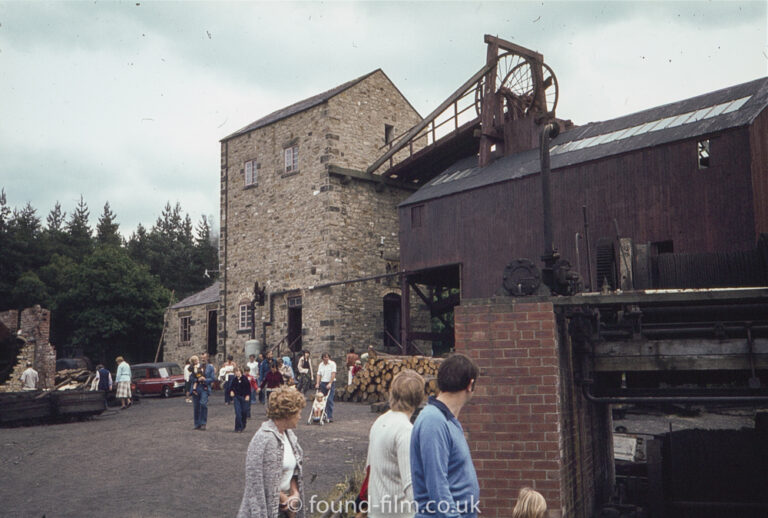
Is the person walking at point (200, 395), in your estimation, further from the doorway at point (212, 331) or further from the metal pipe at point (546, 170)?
the doorway at point (212, 331)

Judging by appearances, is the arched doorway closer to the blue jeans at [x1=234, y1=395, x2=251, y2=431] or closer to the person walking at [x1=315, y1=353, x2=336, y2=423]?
the person walking at [x1=315, y1=353, x2=336, y2=423]

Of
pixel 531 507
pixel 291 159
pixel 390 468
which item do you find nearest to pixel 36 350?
pixel 291 159

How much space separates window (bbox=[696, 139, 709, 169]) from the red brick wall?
11.8m

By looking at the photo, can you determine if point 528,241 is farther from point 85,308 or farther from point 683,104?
point 85,308

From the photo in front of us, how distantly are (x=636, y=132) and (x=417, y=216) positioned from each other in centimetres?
777

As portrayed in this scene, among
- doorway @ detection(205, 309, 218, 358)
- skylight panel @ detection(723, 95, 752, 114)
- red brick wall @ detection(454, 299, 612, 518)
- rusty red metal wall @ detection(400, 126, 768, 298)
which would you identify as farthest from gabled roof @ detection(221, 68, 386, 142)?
red brick wall @ detection(454, 299, 612, 518)

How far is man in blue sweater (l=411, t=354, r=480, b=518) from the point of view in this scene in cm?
305

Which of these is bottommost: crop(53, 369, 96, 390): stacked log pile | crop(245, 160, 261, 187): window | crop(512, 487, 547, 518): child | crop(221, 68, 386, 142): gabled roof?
crop(53, 369, 96, 390): stacked log pile

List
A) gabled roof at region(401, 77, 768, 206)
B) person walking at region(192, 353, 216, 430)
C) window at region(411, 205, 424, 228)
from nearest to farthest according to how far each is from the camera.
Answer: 1. person walking at region(192, 353, 216, 430)
2. gabled roof at region(401, 77, 768, 206)
3. window at region(411, 205, 424, 228)

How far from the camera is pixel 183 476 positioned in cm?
985

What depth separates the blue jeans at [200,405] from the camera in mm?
14367

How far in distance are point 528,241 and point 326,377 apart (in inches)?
278

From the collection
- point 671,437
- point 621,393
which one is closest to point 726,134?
point 671,437

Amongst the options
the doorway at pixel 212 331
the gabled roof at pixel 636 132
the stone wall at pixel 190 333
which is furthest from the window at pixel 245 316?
the gabled roof at pixel 636 132
